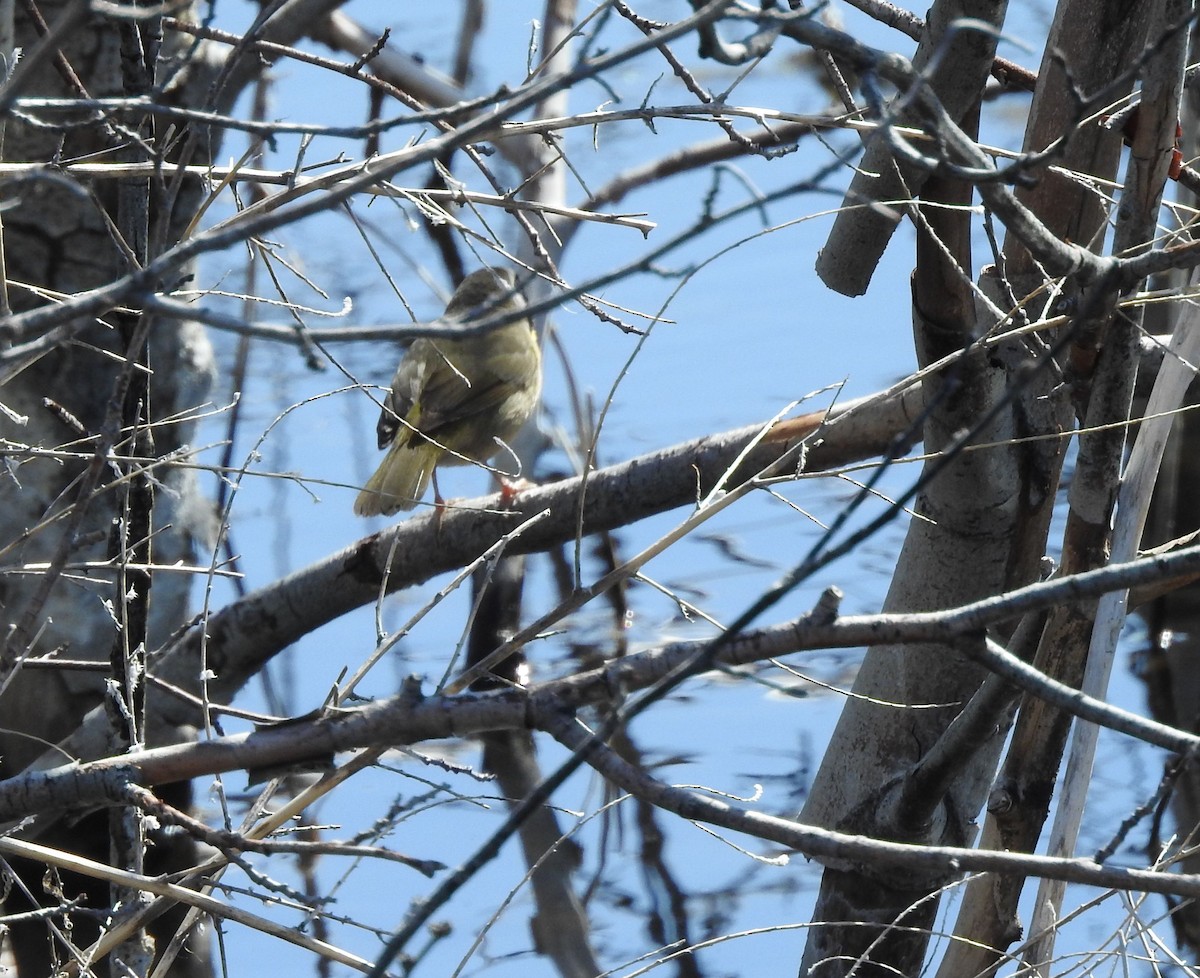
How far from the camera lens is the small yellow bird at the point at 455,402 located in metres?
3.84

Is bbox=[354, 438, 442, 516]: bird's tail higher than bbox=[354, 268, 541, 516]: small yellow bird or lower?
lower

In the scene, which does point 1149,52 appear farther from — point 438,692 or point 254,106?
point 254,106

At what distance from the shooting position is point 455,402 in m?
4.11

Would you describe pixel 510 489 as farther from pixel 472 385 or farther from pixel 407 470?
pixel 472 385

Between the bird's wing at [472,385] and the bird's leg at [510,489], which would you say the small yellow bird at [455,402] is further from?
the bird's leg at [510,489]

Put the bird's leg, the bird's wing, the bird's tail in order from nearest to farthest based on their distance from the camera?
the bird's leg < the bird's tail < the bird's wing

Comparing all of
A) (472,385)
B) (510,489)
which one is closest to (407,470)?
(510,489)

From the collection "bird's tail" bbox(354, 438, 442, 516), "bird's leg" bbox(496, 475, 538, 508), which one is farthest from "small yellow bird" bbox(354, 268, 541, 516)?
"bird's leg" bbox(496, 475, 538, 508)

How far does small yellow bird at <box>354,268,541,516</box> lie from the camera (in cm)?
384

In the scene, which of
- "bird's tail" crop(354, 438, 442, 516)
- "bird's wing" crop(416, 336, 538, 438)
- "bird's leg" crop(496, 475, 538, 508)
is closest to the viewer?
"bird's leg" crop(496, 475, 538, 508)

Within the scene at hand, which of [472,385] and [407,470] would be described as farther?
[472,385]

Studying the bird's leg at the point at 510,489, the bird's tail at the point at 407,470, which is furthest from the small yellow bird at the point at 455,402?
the bird's leg at the point at 510,489

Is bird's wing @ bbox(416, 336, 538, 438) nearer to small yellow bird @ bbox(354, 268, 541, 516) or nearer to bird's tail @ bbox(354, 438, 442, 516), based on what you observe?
small yellow bird @ bbox(354, 268, 541, 516)

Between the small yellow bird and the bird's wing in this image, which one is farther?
the bird's wing
